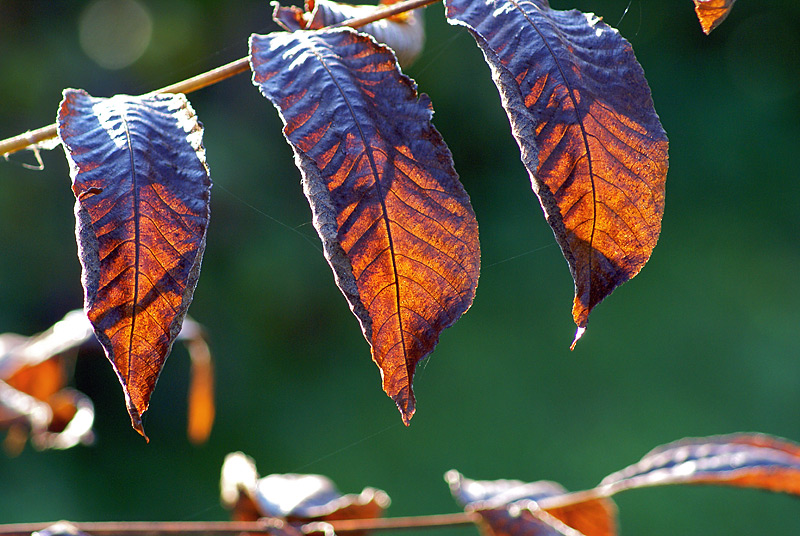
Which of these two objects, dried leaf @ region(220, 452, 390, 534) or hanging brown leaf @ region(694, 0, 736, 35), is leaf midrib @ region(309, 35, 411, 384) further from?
dried leaf @ region(220, 452, 390, 534)

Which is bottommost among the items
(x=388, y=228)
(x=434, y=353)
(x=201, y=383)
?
(x=434, y=353)

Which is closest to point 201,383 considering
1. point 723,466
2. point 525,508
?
point 525,508

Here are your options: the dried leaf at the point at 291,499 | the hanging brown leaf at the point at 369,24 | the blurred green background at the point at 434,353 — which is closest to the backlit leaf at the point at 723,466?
the dried leaf at the point at 291,499

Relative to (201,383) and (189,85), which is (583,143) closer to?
(189,85)

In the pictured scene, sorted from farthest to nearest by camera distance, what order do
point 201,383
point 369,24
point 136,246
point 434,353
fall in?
1. point 434,353
2. point 201,383
3. point 369,24
4. point 136,246

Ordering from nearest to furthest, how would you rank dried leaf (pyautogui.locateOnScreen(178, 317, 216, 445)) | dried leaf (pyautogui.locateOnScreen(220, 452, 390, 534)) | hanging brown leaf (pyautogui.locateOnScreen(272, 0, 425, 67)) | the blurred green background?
hanging brown leaf (pyautogui.locateOnScreen(272, 0, 425, 67))
dried leaf (pyautogui.locateOnScreen(220, 452, 390, 534))
dried leaf (pyautogui.locateOnScreen(178, 317, 216, 445))
the blurred green background

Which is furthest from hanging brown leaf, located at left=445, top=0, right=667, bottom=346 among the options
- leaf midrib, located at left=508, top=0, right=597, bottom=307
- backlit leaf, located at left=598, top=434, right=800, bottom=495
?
backlit leaf, located at left=598, top=434, right=800, bottom=495

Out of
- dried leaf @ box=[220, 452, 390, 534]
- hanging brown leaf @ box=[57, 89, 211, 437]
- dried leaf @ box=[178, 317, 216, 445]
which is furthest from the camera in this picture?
dried leaf @ box=[178, 317, 216, 445]
